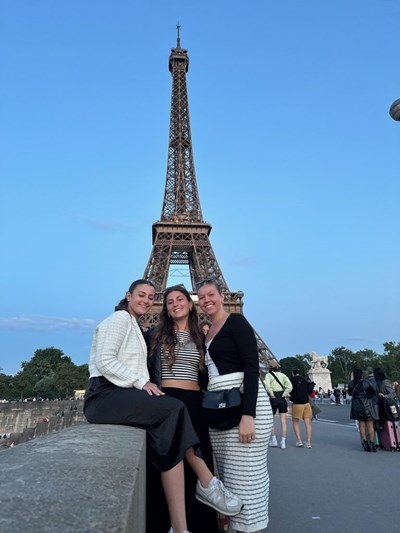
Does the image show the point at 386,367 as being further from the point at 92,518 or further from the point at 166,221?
the point at 92,518

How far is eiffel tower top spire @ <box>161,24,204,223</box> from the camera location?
4465 centimetres

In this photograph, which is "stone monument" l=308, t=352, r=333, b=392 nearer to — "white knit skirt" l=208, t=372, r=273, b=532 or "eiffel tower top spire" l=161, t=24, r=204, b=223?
"eiffel tower top spire" l=161, t=24, r=204, b=223

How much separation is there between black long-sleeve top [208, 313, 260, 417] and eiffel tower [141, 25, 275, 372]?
100 ft

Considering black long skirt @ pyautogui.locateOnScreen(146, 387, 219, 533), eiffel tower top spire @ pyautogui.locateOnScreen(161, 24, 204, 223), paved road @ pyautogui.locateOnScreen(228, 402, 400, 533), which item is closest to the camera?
black long skirt @ pyautogui.locateOnScreen(146, 387, 219, 533)

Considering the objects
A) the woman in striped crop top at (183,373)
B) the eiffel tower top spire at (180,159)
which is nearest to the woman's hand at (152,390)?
the woman in striped crop top at (183,373)

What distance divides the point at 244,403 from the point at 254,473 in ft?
1.53

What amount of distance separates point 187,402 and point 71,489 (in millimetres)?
2086

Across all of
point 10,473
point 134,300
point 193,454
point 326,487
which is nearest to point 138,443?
point 10,473

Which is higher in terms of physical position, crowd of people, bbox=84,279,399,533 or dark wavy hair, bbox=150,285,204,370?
dark wavy hair, bbox=150,285,204,370

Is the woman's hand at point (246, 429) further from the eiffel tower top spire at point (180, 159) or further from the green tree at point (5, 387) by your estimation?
the green tree at point (5, 387)

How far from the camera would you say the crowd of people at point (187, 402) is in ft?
8.46

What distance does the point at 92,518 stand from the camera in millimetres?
949

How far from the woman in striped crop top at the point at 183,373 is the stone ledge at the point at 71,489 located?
4.55 feet

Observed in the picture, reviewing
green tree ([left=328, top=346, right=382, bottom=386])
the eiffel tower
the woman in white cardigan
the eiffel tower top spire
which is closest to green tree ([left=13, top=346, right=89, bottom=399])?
the eiffel tower
